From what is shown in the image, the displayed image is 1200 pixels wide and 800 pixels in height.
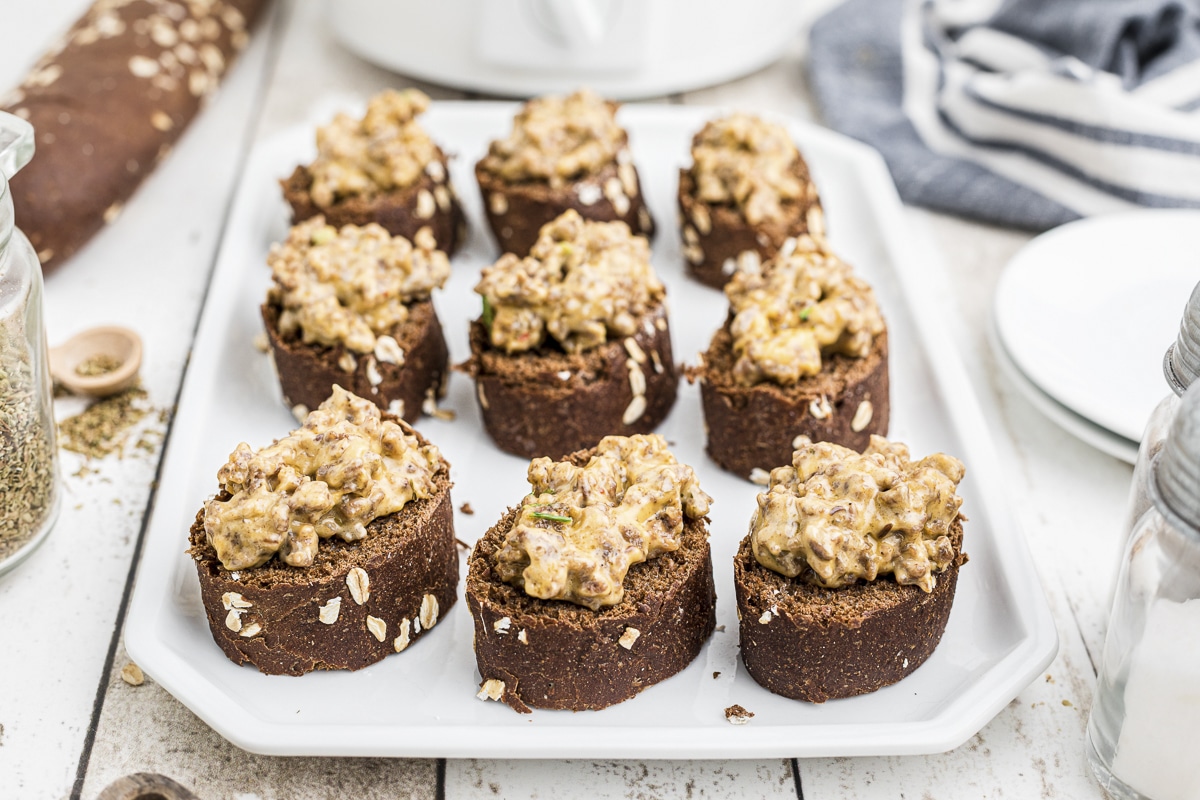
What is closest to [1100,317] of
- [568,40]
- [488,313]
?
[488,313]

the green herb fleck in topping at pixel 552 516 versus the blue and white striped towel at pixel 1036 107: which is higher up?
the green herb fleck in topping at pixel 552 516

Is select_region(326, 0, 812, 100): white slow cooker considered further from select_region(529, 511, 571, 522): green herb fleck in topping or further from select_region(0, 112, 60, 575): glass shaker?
select_region(529, 511, 571, 522): green herb fleck in topping

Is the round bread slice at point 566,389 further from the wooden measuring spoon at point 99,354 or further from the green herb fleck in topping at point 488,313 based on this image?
the wooden measuring spoon at point 99,354

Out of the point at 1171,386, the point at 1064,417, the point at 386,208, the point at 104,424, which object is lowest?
the point at 104,424

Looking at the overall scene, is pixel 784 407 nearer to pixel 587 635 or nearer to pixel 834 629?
pixel 834 629

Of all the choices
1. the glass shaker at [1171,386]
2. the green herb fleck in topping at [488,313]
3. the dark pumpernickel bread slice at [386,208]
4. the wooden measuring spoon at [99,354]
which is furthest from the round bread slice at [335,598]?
the glass shaker at [1171,386]

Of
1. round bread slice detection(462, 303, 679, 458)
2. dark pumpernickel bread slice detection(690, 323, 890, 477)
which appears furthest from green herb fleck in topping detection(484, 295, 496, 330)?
dark pumpernickel bread slice detection(690, 323, 890, 477)

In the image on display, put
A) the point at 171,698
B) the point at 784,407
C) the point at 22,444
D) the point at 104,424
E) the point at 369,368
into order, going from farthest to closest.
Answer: the point at 104,424 < the point at 369,368 < the point at 784,407 < the point at 22,444 < the point at 171,698

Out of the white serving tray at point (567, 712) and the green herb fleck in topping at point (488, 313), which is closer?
the white serving tray at point (567, 712)
